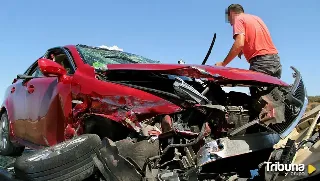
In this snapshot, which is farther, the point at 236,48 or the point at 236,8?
the point at 236,8

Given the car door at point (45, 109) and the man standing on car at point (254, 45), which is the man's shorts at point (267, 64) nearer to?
the man standing on car at point (254, 45)

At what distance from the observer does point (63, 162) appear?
3.60 metres

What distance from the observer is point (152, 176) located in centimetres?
319

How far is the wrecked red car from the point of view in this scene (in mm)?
3291

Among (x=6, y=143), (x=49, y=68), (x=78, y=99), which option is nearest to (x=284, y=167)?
(x=78, y=99)

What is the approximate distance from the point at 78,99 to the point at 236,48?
1.92 meters

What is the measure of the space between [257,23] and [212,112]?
1.92 m

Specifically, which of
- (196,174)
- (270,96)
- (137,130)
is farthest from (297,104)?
(137,130)

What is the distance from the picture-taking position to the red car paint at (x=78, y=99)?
3.47 meters

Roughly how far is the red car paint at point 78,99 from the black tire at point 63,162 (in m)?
0.31

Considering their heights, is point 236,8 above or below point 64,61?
above

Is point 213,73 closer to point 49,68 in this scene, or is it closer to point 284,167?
point 284,167

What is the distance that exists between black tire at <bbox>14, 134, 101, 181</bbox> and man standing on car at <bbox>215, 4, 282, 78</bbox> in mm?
2027

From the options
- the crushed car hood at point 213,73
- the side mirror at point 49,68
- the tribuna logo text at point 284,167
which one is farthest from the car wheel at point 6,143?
the tribuna logo text at point 284,167
